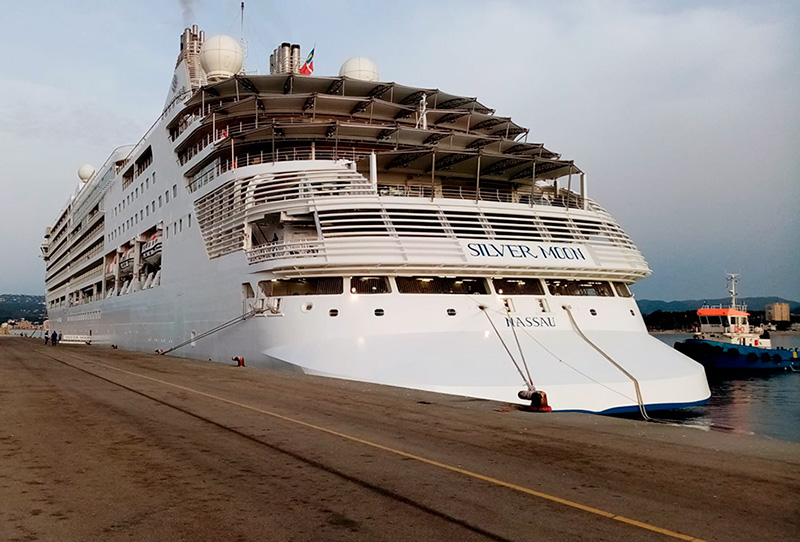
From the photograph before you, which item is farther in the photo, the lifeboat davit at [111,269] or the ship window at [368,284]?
the lifeboat davit at [111,269]

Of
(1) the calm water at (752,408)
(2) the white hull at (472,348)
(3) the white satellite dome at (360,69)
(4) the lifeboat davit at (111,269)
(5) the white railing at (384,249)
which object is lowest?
(1) the calm water at (752,408)

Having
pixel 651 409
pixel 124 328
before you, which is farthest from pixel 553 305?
pixel 124 328

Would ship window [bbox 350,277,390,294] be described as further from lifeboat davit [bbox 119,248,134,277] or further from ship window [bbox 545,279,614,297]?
lifeboat davit [bbox 119,248,134,277]

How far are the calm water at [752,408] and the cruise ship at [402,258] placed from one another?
3229mm

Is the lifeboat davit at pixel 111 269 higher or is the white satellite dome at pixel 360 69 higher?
the white satellite dome at pixel 360 69

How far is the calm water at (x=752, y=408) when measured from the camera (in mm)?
19297

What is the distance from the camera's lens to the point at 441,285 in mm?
19172

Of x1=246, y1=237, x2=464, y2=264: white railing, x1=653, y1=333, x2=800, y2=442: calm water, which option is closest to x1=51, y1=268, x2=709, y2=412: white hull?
x1=246, y1=237, x2=464, y2=264: white railing

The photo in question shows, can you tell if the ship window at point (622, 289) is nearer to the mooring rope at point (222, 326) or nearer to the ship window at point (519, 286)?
the ship window at point (519, 286)

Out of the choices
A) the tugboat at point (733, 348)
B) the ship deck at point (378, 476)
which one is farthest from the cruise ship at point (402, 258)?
the tugboat at point (733, 348)

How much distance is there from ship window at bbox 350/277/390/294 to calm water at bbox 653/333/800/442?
8.38 meters

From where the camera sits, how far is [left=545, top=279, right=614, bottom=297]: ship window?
20.5m

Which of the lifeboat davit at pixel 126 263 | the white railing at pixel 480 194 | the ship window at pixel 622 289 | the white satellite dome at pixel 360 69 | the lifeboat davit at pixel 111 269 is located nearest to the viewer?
the ship window at pixel 622 289

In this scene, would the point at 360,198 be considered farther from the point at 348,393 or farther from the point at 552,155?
the point at 552,155
